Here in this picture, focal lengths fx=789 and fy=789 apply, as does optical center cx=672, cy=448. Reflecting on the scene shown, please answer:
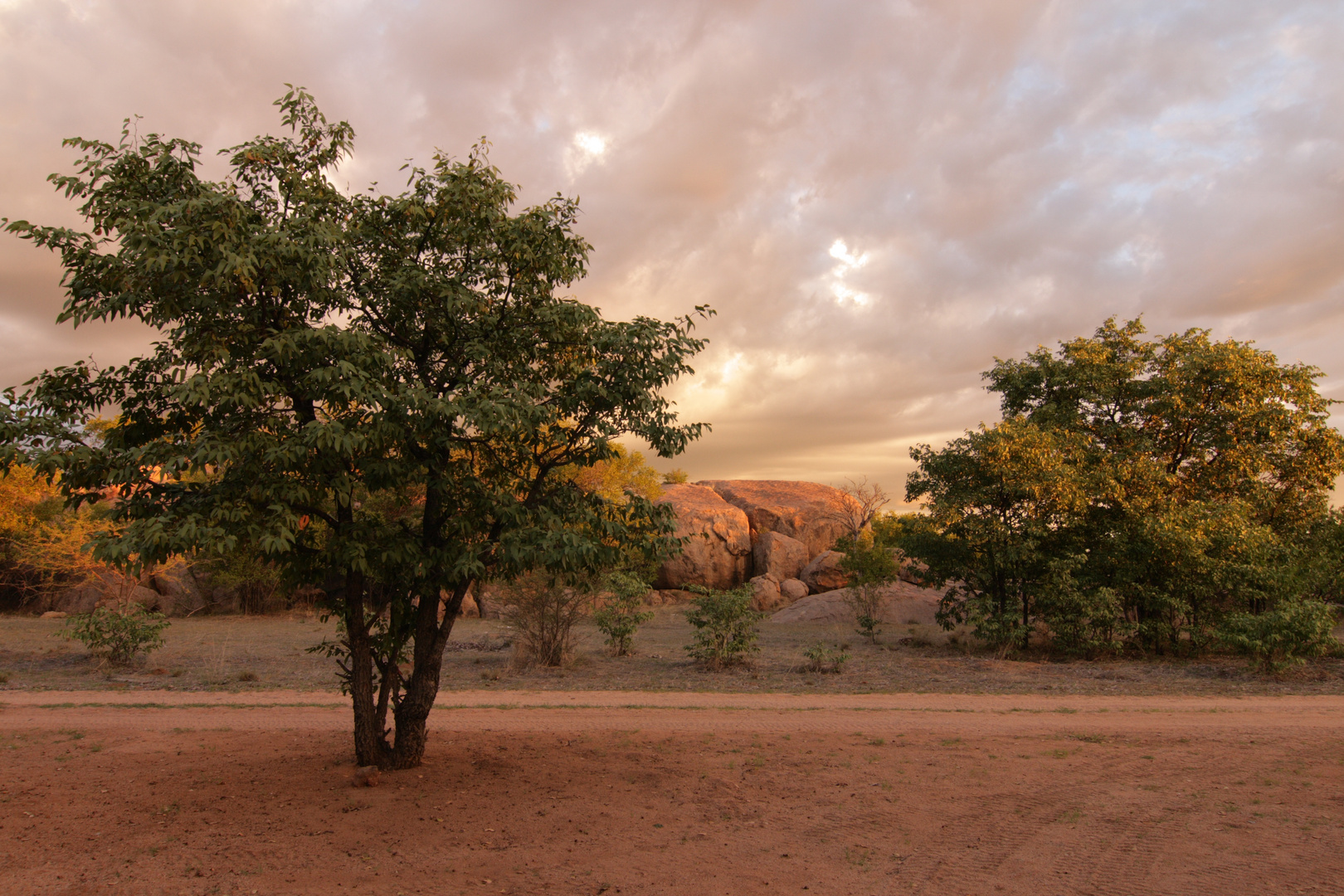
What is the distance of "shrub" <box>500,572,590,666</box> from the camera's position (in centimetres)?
1556

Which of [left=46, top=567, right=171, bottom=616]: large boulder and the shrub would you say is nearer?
the shrub

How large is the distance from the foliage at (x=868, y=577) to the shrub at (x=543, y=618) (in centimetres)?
875

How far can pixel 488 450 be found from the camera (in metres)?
7.37

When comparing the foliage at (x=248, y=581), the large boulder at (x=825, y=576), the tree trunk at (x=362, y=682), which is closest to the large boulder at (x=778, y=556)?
the large boulder at (x=825, y=576)

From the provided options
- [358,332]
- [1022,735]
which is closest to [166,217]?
[358,332]

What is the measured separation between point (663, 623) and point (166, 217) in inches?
965

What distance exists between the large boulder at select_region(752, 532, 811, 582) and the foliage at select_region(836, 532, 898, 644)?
16.3 ft

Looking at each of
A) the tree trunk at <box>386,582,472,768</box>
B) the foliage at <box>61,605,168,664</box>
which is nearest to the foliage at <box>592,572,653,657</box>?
the foliage at <box>61,605,168,664</box>

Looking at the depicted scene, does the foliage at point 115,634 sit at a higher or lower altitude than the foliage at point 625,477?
lower

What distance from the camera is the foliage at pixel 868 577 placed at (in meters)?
22.3

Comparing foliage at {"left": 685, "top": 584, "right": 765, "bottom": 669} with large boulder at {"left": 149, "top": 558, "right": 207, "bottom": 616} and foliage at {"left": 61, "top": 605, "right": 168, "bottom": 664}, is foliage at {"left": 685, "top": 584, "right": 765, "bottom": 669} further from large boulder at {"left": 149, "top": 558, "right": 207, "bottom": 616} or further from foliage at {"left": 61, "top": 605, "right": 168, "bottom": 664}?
large boulder at {"left": 149, "top": 558, "right": 207, "bottom": 616}

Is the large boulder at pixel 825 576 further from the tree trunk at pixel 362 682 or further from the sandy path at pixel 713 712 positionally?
→ the tree trunk at pixel 362 682

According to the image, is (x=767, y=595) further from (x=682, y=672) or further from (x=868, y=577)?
(x=682, y=672)

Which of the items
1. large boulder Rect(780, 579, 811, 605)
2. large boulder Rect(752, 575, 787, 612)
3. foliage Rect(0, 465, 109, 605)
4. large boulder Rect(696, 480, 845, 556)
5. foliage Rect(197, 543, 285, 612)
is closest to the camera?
foliage Rect(0, 465, 109, 605)
